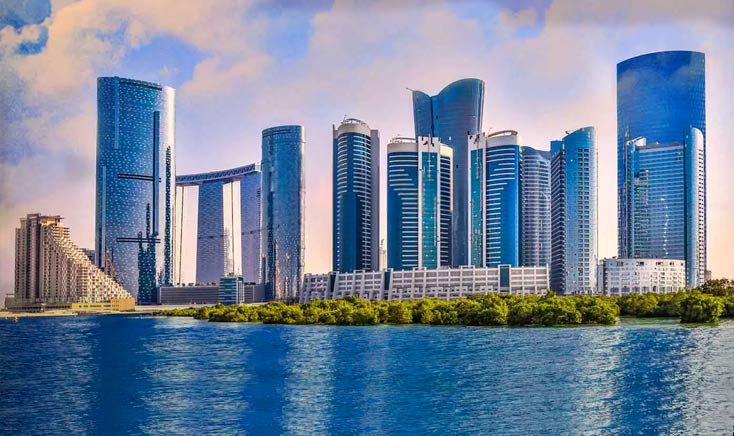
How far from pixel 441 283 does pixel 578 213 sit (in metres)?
8.60

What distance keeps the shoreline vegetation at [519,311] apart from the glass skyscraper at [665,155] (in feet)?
53.4

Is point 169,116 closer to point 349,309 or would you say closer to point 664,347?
point 349,309

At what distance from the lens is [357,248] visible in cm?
4000

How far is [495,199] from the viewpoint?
1485 inches

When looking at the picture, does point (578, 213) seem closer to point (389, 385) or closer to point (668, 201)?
point (668, 201)

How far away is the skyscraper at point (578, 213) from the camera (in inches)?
1506

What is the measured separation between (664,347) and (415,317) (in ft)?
29.0

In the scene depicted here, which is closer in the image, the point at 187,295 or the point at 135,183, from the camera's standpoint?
the point at 135,183

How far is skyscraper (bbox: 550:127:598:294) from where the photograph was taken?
125 ft

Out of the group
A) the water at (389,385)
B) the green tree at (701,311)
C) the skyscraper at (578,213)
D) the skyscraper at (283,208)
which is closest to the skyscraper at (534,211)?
the skyscraper at (578,213)

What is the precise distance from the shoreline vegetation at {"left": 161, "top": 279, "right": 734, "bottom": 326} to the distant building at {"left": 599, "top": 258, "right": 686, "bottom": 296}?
1233cm

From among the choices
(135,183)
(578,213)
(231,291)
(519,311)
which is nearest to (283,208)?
(231,291)

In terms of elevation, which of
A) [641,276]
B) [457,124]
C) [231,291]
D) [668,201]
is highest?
[457,124]

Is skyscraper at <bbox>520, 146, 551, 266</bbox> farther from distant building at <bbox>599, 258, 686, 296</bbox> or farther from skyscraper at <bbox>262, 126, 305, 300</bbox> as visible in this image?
skyscraper at <bbox>262, 126, 305, 300</bbox>
